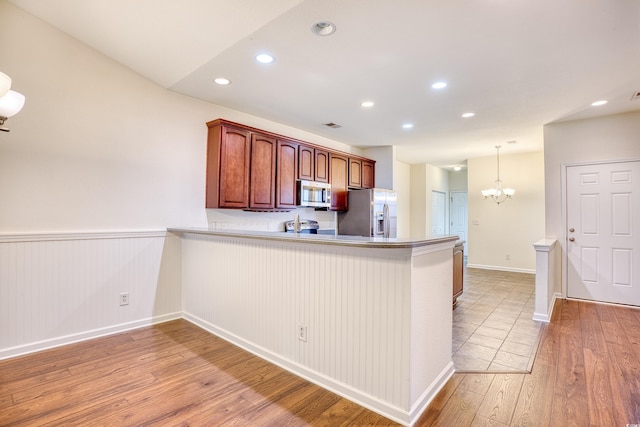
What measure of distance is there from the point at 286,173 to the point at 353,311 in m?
2.71

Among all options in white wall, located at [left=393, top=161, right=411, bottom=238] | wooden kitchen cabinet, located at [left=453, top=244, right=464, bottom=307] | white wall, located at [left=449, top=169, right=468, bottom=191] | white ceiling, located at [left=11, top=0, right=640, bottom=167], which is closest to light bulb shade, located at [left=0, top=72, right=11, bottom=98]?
white ceiling, located at [left=11, top=0, right=640, bottom=167]

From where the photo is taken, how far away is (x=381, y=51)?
2.52m

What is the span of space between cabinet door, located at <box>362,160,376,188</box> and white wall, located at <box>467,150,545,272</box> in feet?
8.73

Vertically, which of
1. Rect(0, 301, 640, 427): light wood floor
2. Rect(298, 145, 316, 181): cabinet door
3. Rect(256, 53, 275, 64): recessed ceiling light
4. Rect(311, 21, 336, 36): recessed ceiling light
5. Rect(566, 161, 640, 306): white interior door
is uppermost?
Rect(256, 53, 275, 64): recessed ceiling light

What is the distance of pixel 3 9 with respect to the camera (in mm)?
2516

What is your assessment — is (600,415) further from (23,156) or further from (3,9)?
(3,9)

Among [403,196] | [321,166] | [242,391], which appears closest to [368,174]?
[321,166]

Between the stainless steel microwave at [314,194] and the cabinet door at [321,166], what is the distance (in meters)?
0.11

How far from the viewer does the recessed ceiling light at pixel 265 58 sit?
2615 mm

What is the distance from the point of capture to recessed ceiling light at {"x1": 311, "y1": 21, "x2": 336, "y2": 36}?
2.18 metres

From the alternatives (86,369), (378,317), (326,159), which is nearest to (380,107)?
(326,159)

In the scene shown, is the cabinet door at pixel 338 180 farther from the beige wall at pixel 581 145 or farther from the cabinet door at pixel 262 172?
the beige wall at pixel 581 145

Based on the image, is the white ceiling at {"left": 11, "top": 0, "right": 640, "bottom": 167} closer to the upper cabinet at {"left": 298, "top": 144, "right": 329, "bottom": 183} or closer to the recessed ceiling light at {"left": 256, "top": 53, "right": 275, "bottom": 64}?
the recessed ceiling light at {"left": 256, "top": 53, "right": 275, "bottom": 64}

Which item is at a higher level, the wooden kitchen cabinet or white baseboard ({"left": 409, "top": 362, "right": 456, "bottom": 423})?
the wooden kitchen cabinet
